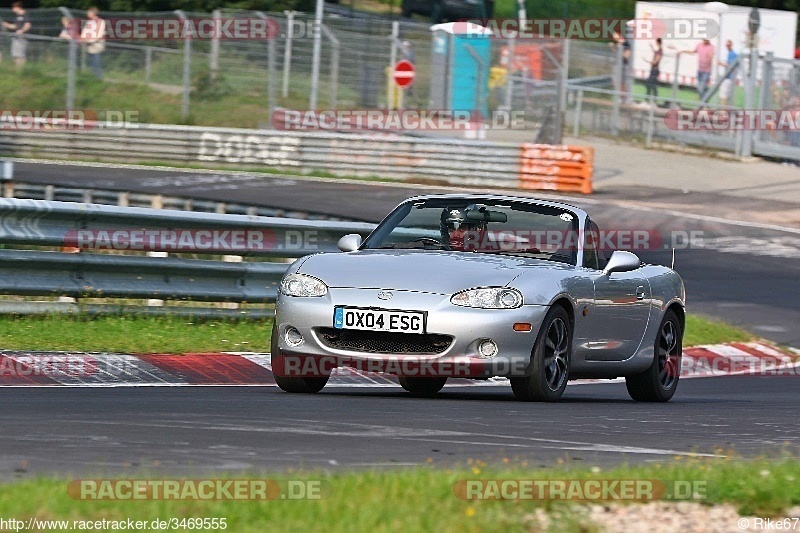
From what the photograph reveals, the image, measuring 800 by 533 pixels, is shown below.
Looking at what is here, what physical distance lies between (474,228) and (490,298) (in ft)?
3.58

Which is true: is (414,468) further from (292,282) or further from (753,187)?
(753,187)

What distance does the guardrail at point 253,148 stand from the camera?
2997 cm

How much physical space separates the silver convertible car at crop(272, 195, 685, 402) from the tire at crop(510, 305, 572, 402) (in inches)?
0.4

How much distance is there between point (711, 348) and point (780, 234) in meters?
9.92

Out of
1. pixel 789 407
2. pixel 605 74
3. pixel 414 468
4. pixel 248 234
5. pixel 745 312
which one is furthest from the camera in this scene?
pixel 605 74

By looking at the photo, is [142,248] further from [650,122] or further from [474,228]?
[650,122]

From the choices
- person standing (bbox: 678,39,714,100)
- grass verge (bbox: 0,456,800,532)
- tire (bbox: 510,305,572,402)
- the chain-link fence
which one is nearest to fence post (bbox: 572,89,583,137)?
person standing (bbox: 678,39,714,100)

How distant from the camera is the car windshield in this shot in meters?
10.0

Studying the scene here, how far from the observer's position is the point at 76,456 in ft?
20.4

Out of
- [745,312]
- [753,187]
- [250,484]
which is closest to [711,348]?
[745,312]

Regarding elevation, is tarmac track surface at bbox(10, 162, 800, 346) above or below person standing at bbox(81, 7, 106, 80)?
below

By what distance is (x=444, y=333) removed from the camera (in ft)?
Answer: 29.2

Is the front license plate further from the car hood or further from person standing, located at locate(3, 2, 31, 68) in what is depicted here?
person standing, located at locate(3, 2, 31, 68)

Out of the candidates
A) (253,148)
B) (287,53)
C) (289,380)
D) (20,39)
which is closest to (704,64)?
(287,53)
